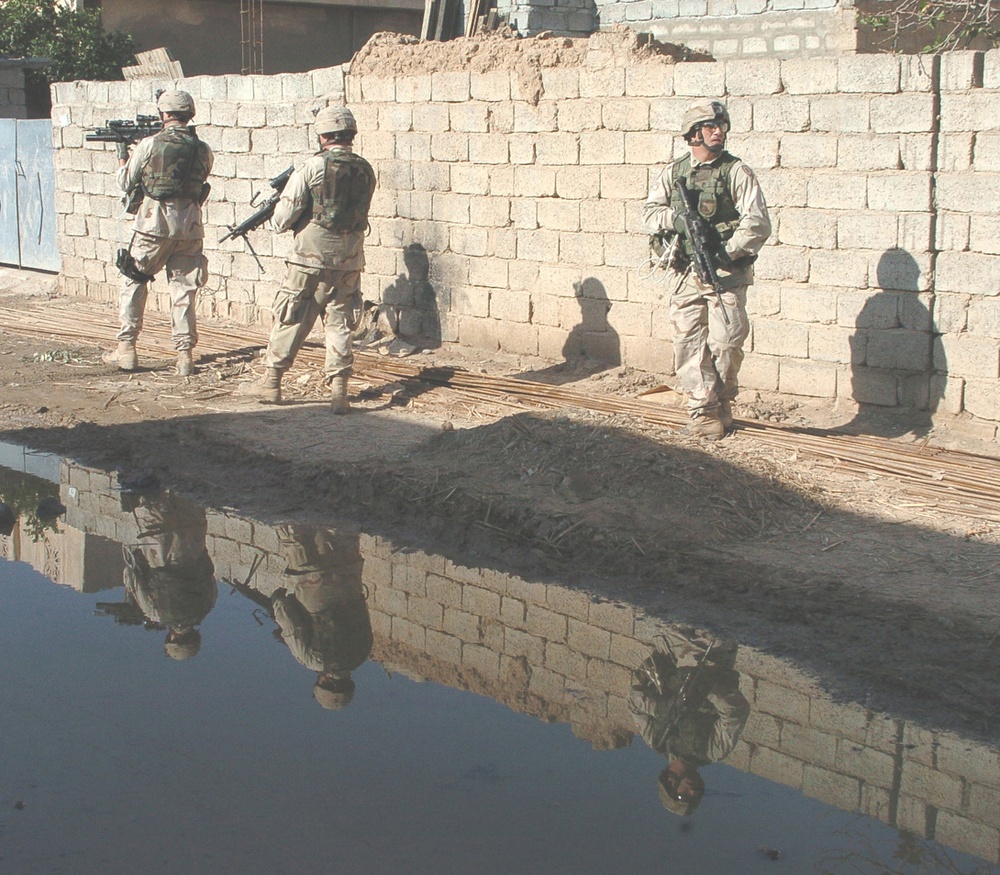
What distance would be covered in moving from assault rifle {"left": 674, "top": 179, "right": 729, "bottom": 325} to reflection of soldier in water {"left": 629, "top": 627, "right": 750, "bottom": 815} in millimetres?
2785

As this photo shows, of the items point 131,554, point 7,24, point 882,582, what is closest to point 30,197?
point 7,24

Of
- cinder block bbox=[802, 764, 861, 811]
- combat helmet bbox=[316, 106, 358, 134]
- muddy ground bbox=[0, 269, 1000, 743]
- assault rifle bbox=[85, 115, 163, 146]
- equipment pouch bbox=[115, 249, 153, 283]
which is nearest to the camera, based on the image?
cinder block bbox=[802, 764, 861, 811]

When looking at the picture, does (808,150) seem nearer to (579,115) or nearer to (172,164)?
(579,115)

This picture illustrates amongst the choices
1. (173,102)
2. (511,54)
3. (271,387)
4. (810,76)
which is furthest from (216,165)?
(810,76)

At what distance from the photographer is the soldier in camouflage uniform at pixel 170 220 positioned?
8930 mm

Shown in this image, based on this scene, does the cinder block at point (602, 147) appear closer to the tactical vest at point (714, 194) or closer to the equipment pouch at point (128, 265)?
the tactical vest at point (714, 194)

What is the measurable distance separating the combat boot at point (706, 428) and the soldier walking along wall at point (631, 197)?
1.11 metres

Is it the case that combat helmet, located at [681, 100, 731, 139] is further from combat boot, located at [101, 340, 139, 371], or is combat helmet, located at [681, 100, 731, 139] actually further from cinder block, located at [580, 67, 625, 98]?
combat boot, located at [101, 340, 139, 371]

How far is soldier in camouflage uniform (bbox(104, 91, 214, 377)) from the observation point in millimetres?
8930

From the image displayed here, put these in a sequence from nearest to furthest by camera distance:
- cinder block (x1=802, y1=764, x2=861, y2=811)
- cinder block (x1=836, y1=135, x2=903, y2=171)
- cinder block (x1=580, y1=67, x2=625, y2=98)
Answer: cinder block (x1=802, y1=764, x2=861, y2=811), cinder block (x1=836, y1=135, x2=903, y2=171), cinder block (x1=580, y1=67, x2=625, y2=98)

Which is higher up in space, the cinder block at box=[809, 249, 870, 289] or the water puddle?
the cinder block at box=[809, 249, 870, 289]

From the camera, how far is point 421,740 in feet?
12.8

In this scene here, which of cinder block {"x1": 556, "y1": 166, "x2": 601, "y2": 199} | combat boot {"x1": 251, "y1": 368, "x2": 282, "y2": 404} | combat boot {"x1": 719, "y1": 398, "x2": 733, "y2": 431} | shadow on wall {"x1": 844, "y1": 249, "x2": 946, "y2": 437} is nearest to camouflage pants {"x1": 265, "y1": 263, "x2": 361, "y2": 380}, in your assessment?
combat boot {"x1": 251, "y1": 368, "x2": 282, "y2": 404}

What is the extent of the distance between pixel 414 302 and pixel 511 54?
2.20m
